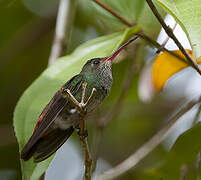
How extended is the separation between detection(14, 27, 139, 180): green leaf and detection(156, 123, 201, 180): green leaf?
0.56 meters

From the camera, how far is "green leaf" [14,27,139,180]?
177 cm

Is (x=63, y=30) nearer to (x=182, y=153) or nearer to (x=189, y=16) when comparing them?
(x=182, y=153)

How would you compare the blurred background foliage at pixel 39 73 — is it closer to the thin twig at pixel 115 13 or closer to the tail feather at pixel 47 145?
the thin twig at pixel 115 13

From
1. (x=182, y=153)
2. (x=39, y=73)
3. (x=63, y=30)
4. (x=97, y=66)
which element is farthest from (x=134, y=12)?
(x=39, y=73)

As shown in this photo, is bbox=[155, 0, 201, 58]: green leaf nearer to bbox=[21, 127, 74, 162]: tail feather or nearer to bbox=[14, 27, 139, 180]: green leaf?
bbox=[14, 27, 139, 180]: green leaf

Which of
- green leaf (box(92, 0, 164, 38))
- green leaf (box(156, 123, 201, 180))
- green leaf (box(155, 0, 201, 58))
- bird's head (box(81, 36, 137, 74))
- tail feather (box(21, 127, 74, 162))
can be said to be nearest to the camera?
green leaf (box(155, 0, 201, 58))

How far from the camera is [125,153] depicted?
4043 millimetres

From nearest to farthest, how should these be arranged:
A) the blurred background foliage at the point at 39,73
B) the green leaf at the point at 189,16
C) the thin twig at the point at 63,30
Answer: the green leaf at the point at 189,16 < the thin twig at the point at 63,30 < the blurred background foliage at the point at 39,73

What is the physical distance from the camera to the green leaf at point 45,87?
1.77m

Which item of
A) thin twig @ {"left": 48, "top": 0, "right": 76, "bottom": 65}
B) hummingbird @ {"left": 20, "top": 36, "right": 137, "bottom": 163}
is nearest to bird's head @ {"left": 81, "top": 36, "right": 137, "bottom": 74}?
hummingbird @ {"left": 20, "top": 36, "right": 137, "bottom": 163}

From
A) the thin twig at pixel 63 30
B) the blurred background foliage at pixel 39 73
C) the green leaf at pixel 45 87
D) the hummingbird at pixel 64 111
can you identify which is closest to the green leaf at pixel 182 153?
the hummingbird at pixel 64 111

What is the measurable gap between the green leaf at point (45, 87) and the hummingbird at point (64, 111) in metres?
0.04

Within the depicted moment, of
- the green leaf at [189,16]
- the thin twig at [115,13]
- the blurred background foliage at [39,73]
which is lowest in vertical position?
the blurred background foliage at [39,73]

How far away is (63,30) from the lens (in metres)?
2.85
